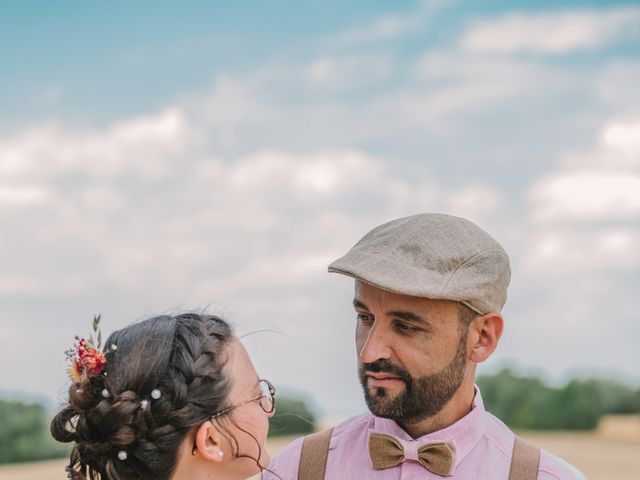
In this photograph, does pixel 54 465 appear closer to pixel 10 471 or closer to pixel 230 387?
pixel 10 471

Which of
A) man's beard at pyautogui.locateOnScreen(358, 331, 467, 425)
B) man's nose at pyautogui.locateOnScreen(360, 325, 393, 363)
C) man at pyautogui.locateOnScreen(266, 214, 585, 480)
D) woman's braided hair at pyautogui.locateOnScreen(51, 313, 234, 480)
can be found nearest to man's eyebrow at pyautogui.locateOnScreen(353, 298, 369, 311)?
man at pyautogui.locateOnScreen(266, 214, 585, 480)

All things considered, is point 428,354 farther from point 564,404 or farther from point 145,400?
point 564,404

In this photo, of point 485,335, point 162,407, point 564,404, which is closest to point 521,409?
point 564,404

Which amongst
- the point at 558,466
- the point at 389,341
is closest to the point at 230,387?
A: the point at 389,341

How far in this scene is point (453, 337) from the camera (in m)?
3.86

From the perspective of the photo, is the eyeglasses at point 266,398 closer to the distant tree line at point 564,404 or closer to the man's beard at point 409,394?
the man's beard at point 409,394

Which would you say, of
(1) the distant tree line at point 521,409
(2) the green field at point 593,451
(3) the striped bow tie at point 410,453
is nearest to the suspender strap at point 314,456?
(3) the striped bow tie at point 410,453

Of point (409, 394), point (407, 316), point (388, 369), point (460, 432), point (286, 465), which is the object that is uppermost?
point (407, 316)

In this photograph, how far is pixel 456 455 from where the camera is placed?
3.83 meters

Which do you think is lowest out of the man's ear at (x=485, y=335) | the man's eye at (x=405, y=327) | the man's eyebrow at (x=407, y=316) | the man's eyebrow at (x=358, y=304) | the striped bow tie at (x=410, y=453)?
the striped bow tie at (x=410, y=453)

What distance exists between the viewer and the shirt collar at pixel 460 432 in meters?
3.87

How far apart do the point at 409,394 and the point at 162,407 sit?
1.14 metres

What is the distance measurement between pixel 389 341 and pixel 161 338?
1.03 meters

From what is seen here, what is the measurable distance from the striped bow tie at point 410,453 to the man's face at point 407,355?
108 mm
